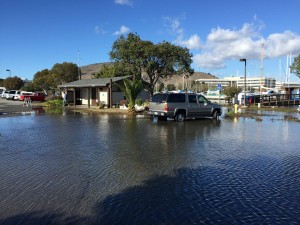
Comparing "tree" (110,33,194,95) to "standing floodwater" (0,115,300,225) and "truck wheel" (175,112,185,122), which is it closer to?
"truck wheel" (175,112,185,122)

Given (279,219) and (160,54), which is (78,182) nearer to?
(279,219)

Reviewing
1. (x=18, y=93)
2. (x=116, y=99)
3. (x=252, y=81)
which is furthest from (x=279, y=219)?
(x=252, y=81)

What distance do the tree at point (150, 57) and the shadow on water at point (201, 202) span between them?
3484 centimetres

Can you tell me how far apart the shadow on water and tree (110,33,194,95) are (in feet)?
114

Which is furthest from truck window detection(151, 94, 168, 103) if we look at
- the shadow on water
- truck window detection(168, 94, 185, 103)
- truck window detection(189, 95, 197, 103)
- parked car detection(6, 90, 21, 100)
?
parked car detection(6, 90, 21, 100)

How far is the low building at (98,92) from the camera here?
1432 inches

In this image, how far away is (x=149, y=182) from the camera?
6.85m

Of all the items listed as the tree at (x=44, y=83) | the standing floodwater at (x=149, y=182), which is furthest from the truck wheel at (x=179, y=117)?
the tree at (x=44, y=83)

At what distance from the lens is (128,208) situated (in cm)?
533

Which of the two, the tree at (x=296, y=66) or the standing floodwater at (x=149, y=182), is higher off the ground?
the tree at (x=296, y=66)

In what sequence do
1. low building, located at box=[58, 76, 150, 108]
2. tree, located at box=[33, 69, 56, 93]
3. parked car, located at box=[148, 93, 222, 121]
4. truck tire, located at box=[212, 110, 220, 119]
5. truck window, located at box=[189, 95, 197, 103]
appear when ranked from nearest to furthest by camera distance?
parked car, located at box=[148, 93, 222, 121], truck window, located at box=[189, 95, 197, 103], truck tire, located at box=[212, 110, 220, 119], low building, located at box=[58, 76, 150, 108], tree, located at box=[33, 69, 56, 93]

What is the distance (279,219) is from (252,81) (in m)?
170

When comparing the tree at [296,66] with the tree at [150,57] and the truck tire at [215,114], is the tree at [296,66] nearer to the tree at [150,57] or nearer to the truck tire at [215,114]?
the tree at [150,57]

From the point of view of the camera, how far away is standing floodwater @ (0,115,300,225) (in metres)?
5.06
